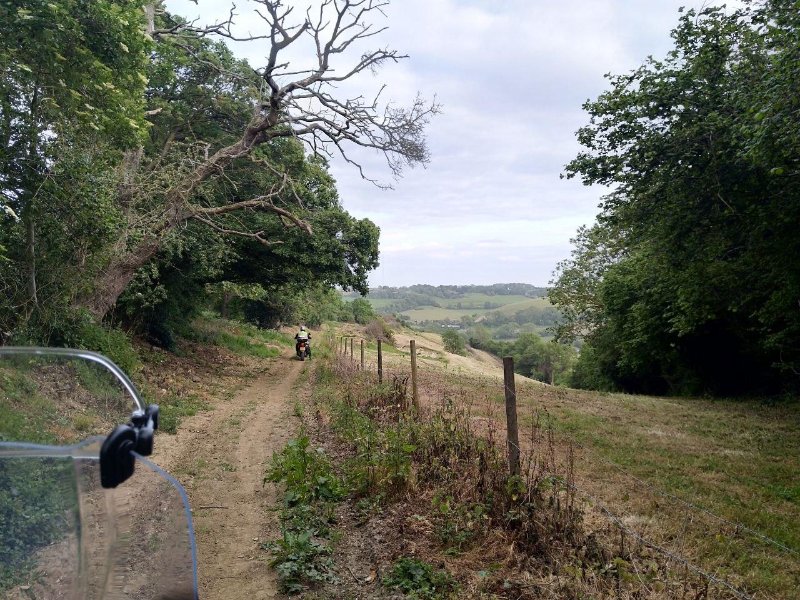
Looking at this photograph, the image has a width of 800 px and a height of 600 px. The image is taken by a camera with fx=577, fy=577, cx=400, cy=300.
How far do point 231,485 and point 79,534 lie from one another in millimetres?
5260

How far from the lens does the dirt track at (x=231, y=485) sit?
15.2ft

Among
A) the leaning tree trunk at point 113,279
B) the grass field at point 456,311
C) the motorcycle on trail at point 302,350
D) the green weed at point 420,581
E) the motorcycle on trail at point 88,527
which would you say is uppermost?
the grass field at point 456,311

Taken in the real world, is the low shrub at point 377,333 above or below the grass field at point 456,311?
below

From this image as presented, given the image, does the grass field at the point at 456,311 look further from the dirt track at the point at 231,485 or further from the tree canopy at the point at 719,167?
the dirt track at the point at 231,485

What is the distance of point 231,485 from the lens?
22.5 ft

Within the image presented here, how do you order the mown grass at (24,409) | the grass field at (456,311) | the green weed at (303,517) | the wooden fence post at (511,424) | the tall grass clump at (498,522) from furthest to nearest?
1. the grass field at (456,311)
2. the wooden fence post at (511,424)
3. the green weed at (303,517)
4. the tall grass clump at (498,522)
5. the mown grass at (24,409)

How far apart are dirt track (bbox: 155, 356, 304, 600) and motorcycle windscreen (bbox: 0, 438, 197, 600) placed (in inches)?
108

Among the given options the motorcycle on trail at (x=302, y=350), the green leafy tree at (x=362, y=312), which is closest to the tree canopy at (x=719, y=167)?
the motorcycle on trail at (x=302, y=350)

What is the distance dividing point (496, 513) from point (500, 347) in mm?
79170

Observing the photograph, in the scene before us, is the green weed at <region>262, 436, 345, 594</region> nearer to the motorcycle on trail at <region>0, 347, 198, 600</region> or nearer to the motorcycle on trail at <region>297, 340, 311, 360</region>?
the motorcycle on trail at <region>0, 347, 198, 600</region>

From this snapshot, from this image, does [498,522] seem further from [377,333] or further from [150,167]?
[377,333]

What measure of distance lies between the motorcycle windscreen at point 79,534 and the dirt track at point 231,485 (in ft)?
8.98

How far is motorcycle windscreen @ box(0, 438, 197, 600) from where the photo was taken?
1862mm

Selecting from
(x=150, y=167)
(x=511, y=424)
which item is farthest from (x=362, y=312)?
(x=511, y=424)
